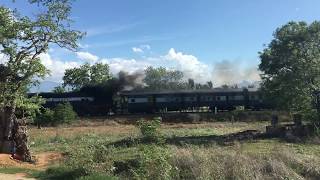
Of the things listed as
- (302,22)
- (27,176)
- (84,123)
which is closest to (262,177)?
(27,176)

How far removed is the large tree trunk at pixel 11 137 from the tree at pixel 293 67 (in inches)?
692

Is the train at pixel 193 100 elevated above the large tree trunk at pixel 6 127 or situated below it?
above

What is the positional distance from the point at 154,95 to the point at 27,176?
50.0 metres

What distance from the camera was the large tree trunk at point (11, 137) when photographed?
26.4 m

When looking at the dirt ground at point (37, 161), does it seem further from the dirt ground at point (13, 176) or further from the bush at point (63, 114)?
the bush at point (63, 114)

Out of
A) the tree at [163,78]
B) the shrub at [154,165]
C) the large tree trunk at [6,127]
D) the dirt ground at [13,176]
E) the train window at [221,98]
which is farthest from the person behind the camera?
the tree at [163,78]

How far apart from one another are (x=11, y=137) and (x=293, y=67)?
67.6 ft

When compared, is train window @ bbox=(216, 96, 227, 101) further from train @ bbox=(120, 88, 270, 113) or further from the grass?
the grass

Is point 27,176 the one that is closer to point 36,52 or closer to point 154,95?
point 36,52

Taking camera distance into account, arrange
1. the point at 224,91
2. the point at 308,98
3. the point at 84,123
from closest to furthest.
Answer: the point at 308,98 < the point at 84,123 < the point at 224,91

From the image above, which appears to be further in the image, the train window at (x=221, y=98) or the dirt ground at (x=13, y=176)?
the train window at (x=221, y=98)

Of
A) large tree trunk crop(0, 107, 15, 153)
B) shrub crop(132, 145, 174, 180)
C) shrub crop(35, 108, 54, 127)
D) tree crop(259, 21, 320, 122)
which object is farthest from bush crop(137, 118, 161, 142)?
shrub crop(35, 108, 54, 127)

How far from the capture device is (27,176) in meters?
20.8

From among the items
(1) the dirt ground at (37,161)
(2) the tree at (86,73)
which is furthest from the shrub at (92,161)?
(2) the tree at (86,73)
